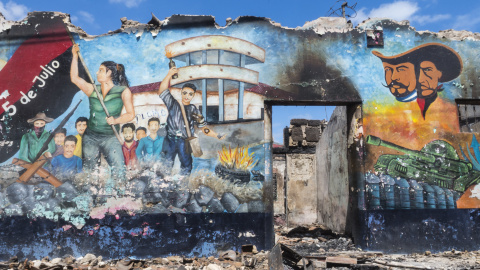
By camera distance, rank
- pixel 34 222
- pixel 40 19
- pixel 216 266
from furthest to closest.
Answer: pixel 40 19, pixel 34 222, pixel 216 266

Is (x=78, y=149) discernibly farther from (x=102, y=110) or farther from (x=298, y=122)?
(x=298, y=122)

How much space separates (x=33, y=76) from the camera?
23.1ft

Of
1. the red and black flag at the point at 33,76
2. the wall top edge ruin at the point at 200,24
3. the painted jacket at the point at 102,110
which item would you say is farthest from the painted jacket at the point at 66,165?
the wall top edge ruin at the point at 200,24

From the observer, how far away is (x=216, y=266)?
593cm

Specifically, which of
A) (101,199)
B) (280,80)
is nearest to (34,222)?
(101,199)

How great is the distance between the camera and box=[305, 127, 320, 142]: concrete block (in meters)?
15.7

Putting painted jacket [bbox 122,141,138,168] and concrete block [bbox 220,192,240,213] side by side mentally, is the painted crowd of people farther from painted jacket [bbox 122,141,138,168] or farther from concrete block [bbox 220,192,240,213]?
concrete block [bbox 220,192,240,213]

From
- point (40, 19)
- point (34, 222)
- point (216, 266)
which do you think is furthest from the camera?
point (40, 19)

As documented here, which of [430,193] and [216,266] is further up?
[430,193]

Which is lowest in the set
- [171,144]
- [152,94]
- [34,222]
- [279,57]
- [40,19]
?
[34,222]

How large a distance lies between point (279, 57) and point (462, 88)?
3526 millimetres

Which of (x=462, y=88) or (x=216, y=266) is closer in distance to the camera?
(x=216, y=266)

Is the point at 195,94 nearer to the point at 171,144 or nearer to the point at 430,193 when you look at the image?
the point at 171,144

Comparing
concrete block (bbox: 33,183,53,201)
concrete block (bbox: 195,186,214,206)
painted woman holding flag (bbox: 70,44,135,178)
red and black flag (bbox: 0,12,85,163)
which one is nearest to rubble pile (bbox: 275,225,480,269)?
concrete block (bbox: 195,186,214,206)
